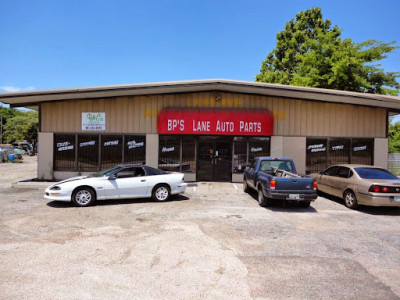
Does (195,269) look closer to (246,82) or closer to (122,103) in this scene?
(246,82)

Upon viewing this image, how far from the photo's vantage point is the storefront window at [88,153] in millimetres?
14594

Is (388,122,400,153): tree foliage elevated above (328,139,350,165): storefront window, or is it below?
above

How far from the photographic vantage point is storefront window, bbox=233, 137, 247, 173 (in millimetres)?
14703

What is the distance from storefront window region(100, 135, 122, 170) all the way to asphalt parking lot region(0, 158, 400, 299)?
235 inches

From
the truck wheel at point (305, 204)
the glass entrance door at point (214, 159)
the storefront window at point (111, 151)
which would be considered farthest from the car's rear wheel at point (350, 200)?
the storefront window at point (111, 151)

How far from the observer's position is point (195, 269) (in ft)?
14.1

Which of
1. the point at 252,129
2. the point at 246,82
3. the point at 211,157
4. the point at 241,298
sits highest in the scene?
the point at 246,82

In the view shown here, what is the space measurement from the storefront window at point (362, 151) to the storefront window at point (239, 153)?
6.32m

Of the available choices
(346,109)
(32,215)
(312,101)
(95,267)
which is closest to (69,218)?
(32,215)

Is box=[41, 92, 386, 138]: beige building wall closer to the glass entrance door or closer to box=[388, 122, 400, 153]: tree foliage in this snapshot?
the glass entrance door

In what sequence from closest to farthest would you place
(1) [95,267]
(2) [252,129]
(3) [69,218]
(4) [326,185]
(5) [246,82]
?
(1) [95,267], (3) [69,218], (4) [326,185], (5) [246,82], (2) [252,129]

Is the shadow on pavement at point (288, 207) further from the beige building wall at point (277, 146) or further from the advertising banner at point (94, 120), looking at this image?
the advertising banner at point (94, 120)

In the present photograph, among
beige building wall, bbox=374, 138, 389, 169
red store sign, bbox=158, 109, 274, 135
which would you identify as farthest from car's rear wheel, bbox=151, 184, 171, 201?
Answer: beige building wall, bbox=374, 138, 389, 169

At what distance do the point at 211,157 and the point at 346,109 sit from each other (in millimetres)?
8193
